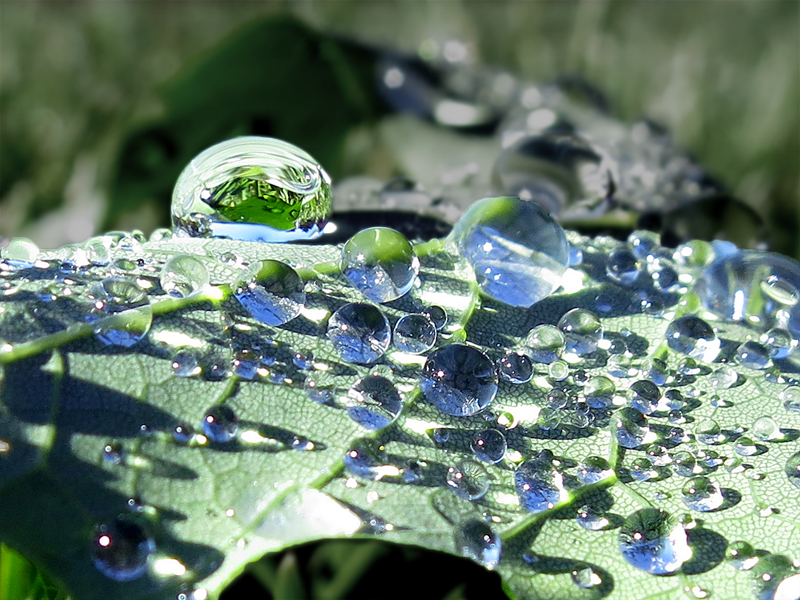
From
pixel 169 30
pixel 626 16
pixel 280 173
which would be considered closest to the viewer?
pixel 280 173

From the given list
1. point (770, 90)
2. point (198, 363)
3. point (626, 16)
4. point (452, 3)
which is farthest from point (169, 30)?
point (198, 363)

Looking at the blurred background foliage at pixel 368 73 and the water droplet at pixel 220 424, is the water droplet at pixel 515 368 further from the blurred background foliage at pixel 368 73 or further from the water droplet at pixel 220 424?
the blurred background foliage at pixel 368 73

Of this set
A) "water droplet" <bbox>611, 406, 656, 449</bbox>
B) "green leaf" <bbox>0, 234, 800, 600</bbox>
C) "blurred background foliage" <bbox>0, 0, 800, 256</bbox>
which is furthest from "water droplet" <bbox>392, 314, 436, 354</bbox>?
"blurred background foliage" <bbox>0, 0, 800, 256</bbox>

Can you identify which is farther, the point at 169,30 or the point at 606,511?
the point at 169,30

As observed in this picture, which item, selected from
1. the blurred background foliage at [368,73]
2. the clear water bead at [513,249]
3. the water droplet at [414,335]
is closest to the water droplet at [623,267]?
the clear water bead at [513,249]

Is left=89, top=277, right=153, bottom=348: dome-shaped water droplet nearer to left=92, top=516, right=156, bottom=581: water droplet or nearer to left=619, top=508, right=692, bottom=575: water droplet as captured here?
left=92, top=516, right=156, bottom=581: water droplet

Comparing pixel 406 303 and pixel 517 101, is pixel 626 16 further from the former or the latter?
pixel 406 303
